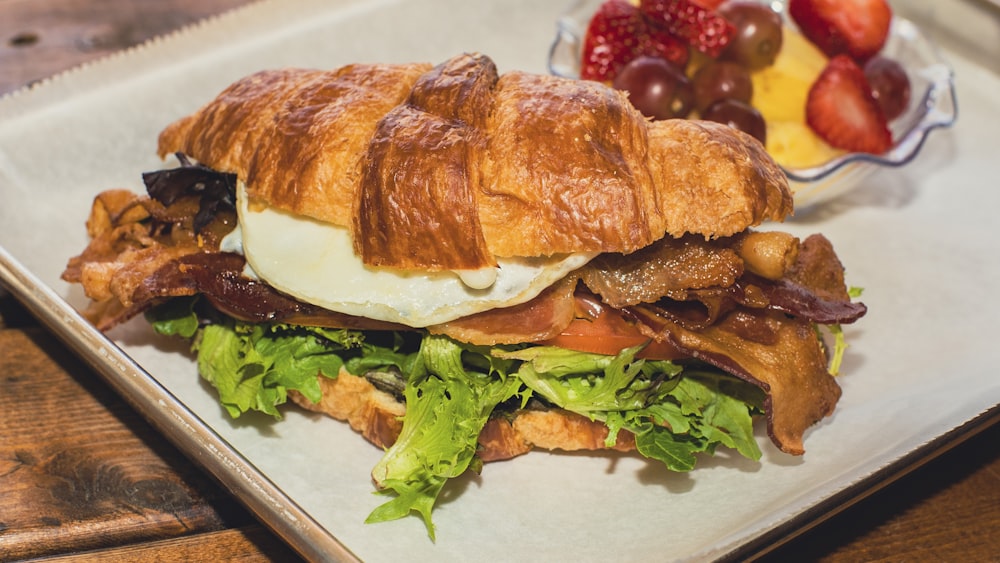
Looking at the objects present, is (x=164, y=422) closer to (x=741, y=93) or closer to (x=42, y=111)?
(x=42, y=111)

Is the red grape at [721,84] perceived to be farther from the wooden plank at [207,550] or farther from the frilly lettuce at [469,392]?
the wooden plank at [207,550]

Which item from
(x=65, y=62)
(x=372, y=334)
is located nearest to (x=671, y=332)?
(x=372, y=334)

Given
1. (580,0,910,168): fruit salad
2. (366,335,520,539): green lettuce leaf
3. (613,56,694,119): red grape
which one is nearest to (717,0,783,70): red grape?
(580,0,910,168): fruit salad

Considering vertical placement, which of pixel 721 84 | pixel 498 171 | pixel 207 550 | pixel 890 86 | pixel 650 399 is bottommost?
pixel 207 550

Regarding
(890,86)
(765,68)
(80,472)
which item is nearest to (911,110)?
(890,86)

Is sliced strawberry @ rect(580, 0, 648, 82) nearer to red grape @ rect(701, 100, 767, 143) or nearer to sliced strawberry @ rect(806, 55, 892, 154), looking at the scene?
red grape @ rect(701, 100, 767, 143)

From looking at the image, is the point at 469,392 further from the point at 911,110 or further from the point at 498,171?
the point at 911,110
